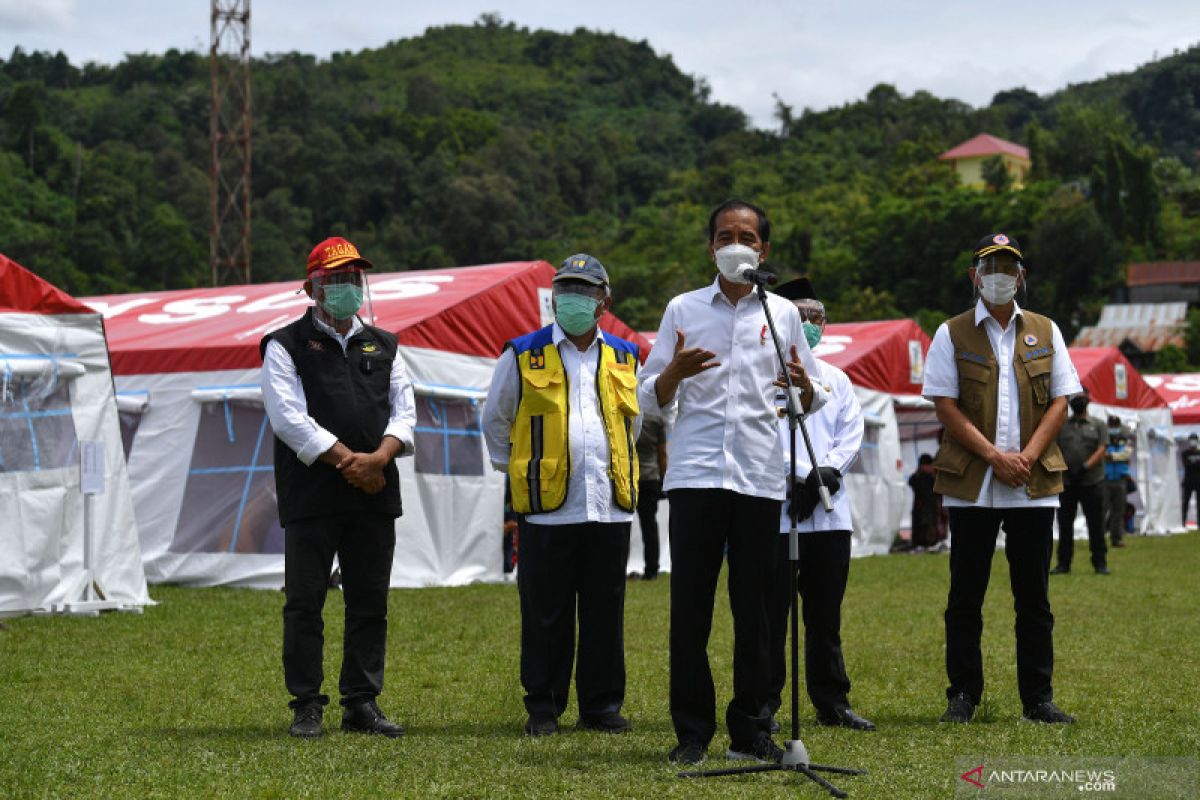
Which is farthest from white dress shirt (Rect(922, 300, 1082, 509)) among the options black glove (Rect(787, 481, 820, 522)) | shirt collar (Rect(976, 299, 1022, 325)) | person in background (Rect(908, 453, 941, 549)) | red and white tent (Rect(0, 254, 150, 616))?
person in background (Rect(908, 453, 941, 549))

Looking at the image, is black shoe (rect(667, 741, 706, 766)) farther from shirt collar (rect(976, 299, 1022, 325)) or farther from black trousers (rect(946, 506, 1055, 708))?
shirt collar (rect(976, 299, 1022, 325))

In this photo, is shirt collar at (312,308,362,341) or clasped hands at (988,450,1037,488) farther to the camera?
shirt collar at (312,308,362,341)

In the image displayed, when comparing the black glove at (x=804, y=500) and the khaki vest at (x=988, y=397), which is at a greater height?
the khaki vest at (x=988, y=397)

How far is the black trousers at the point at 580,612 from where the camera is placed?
6707mm

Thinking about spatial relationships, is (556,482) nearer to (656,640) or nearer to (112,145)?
(656,640)

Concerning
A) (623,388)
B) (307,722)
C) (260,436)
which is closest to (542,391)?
(623,388)

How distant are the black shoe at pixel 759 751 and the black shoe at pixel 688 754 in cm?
13

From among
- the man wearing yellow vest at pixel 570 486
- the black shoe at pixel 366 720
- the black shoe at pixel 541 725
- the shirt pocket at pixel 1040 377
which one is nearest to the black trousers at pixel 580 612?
the man wearing yellow vest at pixel 570 486

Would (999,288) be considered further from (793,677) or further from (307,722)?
(307,722)

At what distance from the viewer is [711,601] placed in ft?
18.6

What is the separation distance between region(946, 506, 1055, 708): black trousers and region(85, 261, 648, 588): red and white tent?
28.0 ft

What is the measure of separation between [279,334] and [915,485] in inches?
765

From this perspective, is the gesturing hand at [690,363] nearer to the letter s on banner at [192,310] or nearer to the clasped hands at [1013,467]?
the clasped hands at [1013,467]

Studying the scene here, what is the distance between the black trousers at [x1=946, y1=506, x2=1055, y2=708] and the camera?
6711 millimetres
